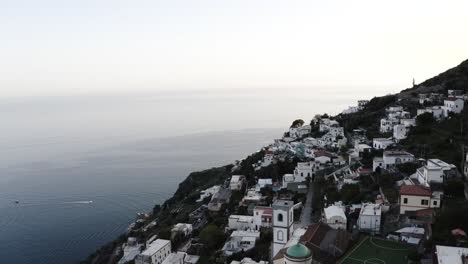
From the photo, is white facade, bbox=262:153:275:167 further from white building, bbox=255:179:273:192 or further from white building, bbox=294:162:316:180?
white building, bbox=294:162:316:180

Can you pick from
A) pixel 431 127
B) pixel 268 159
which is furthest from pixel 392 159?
pixel 268 159

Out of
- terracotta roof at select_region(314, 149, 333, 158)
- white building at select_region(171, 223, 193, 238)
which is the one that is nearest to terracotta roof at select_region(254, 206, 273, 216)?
white building at select_region(171, 223, 193, 238)

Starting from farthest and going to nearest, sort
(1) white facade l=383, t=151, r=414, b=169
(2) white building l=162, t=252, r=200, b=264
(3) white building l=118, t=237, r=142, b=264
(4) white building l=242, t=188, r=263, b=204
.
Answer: (4) white building l=242, t=188, r=263, b=204
(3) white building l=118, t=237, r=142, b=264
(1) white facade l=383, t=151, r=414, b=169
(2) white building l=162, t=252, r=200, b=264

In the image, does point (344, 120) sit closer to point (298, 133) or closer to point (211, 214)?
point (298, 133)

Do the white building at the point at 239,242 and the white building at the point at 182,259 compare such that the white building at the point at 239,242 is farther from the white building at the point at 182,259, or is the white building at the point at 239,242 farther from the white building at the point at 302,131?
the white building at the point at 302,131

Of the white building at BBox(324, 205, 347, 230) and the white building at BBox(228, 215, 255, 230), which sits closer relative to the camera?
the white building at BBox(324, 205, 347, 230)

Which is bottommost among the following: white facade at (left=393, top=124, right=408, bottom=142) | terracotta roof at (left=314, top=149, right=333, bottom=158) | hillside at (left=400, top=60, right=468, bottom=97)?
terracotta roof at (left=314, top=149, right=333, bottom=158)
